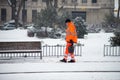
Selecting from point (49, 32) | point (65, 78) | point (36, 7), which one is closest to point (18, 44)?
A: point (65, 78)

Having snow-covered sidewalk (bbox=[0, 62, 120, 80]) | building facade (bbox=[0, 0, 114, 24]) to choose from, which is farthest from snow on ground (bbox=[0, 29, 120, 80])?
building facade (bbox=[0, 0, 114, 24])

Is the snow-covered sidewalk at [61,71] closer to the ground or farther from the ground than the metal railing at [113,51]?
closer to the ground

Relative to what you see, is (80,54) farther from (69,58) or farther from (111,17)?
(111,17)

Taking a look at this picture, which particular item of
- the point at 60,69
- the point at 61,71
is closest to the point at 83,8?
the point at 60,69

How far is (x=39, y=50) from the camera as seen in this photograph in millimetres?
15023

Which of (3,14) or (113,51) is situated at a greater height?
(3,14)

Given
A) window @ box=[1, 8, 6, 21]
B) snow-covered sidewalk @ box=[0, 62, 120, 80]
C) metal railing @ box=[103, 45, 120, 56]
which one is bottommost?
snow-covered sidewalk @ box=[0, 62, 120, 80]

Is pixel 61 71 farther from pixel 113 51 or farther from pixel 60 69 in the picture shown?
pixel 113 51

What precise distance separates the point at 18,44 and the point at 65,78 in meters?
4.95

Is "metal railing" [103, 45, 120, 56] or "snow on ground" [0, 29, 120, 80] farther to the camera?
"metal railing" [103, 45, 120, 56]

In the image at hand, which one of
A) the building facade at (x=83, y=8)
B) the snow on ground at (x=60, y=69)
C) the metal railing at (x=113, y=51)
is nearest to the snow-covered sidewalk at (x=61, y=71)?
the snow on ground at (x=60, y=69)

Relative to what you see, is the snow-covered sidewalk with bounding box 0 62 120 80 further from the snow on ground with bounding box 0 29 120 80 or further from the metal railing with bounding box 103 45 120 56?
the metal railing with bounding box 103 45 120 56

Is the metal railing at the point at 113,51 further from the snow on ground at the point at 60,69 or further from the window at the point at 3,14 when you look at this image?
the window at the point at 3,14

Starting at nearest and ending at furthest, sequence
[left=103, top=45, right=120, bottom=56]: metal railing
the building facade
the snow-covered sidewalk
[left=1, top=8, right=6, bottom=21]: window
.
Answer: the snow-covered sidewalk, [left=103, top=45, right=120, bottom=56]: metal railing, [left=1, top=8, right=6, bottom=21]: window, the building facade
